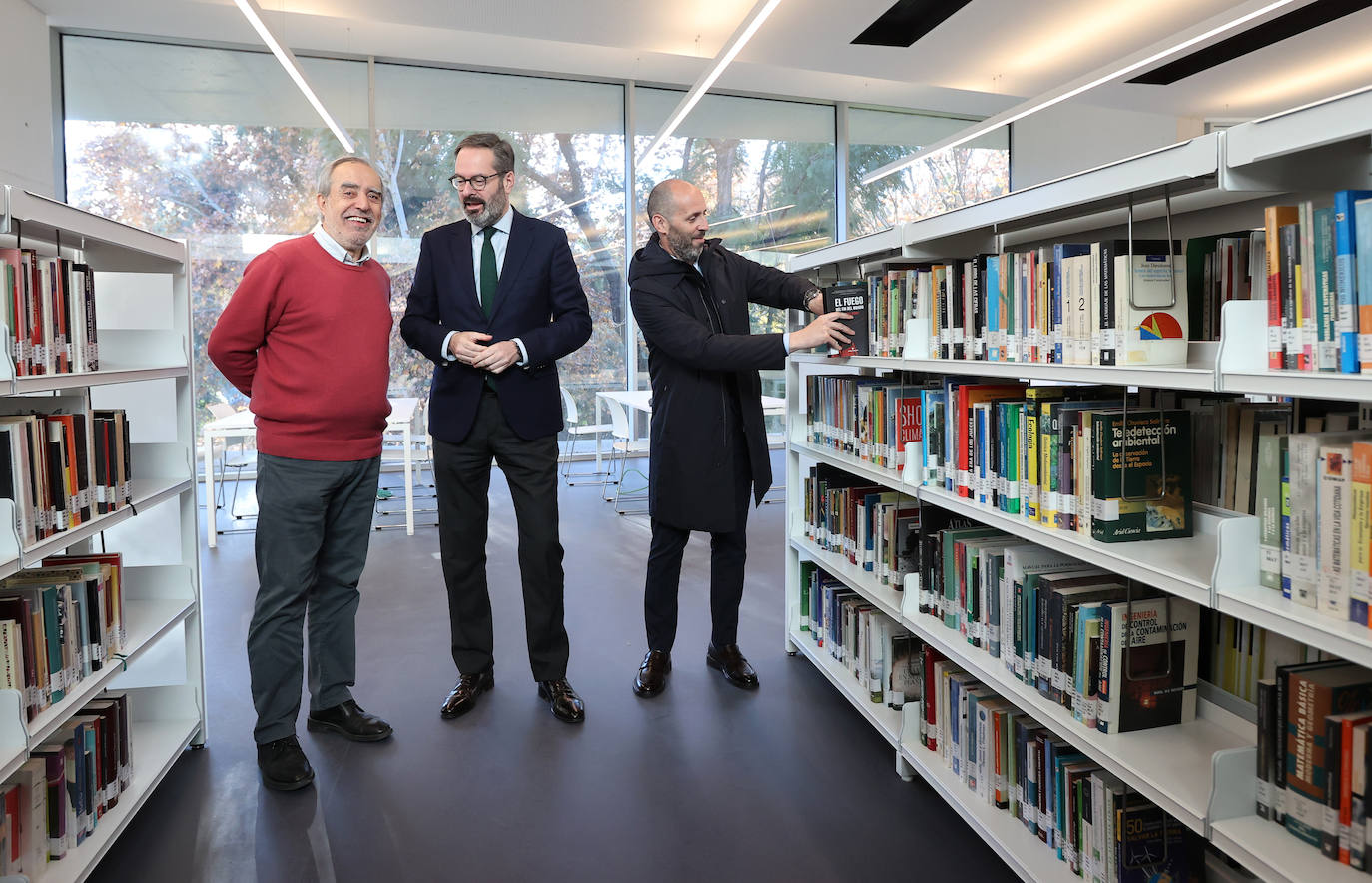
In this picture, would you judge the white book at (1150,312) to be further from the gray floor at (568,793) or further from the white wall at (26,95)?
the white wall at (26,95)

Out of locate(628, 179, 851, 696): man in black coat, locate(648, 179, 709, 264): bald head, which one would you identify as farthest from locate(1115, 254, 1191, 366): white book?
locate(648, 179, 709, 264): bald head

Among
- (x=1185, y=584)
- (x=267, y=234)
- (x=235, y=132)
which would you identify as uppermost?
(x=235, y=132)

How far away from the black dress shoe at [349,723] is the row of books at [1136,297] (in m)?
1.90

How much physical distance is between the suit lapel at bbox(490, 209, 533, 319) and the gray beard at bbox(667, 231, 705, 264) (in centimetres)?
48

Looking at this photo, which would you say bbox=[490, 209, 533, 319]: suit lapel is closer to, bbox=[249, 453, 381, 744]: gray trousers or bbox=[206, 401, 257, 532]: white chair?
bbox=[249, 453, 381, 744]: gray trousers

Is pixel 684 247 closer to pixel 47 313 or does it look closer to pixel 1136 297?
pixel 1136 297

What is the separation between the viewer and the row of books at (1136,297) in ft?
4.17

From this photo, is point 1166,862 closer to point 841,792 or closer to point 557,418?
point 841,792

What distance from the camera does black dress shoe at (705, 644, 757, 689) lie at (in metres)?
3.22

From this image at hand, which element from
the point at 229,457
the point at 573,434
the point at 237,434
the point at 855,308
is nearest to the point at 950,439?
the point at 855,308

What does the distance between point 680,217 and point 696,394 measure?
1.95 feet

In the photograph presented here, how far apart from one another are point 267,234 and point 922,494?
23.8 ft

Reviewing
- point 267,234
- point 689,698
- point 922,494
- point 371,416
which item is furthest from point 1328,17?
point 267,234

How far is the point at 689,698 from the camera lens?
3133mm
